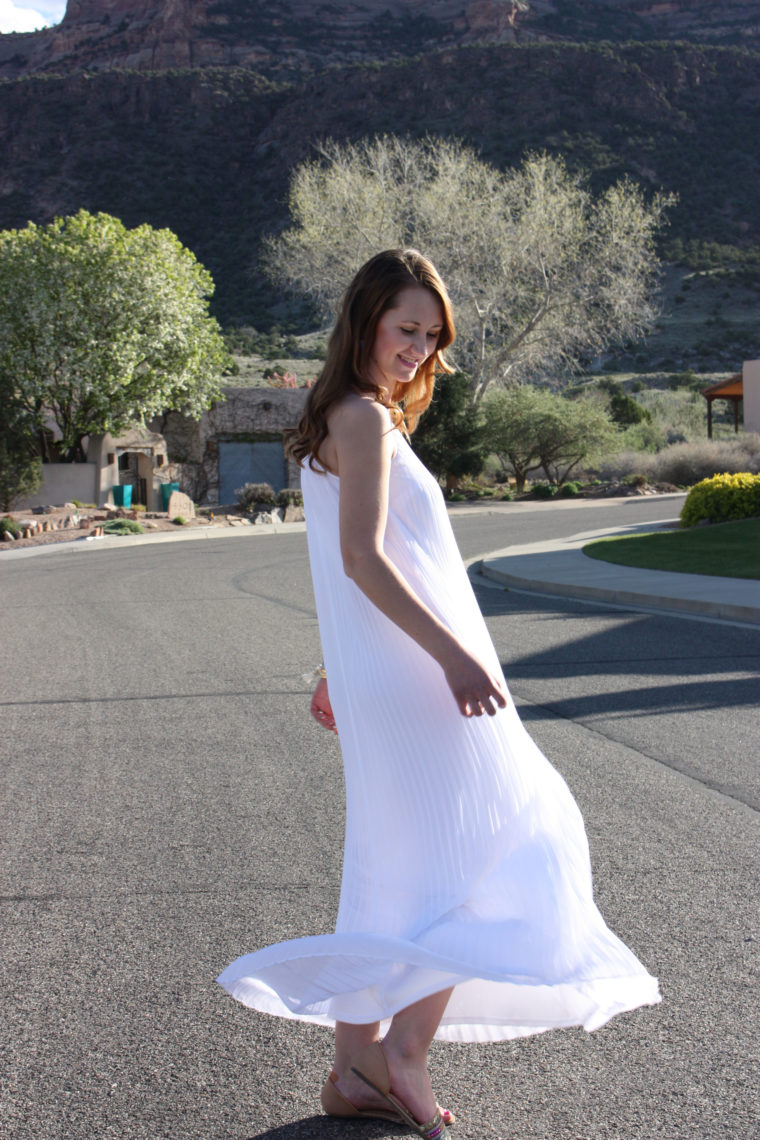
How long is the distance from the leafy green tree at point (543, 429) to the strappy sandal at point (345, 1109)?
32075mm

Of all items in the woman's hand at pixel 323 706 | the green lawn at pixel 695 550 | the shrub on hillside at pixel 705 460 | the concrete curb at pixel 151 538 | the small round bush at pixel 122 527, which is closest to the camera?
the woman's hand at pixel 323 706

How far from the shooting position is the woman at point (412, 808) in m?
2.16

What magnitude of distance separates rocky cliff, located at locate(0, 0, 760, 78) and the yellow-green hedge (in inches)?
3254

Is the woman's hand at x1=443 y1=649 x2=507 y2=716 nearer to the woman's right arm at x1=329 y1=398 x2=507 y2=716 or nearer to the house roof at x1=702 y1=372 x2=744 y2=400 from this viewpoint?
the woman's right arm at x1=329 y1=398 x2=507 y2=716

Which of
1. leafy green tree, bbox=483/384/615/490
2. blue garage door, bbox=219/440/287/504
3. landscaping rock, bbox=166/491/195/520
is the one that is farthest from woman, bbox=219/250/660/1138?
blue garage door, bbox=219/440/287/504

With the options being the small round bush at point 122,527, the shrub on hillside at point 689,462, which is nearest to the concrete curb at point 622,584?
the small round bush at point 122,527

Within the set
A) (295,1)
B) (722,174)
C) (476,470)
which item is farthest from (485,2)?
(476,470)

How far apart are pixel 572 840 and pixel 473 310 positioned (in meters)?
36.2

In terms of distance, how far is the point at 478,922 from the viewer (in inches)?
85.0

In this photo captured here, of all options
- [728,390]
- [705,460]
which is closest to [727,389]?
[728,390]

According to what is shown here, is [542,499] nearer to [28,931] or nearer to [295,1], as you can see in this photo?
[28,931]

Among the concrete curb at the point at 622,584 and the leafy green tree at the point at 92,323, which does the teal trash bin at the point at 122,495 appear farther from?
the concrete curb at the point at 622,584

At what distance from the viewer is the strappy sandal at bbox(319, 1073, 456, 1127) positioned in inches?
93.9

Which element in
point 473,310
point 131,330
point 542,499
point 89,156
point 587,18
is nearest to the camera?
point 131,330
